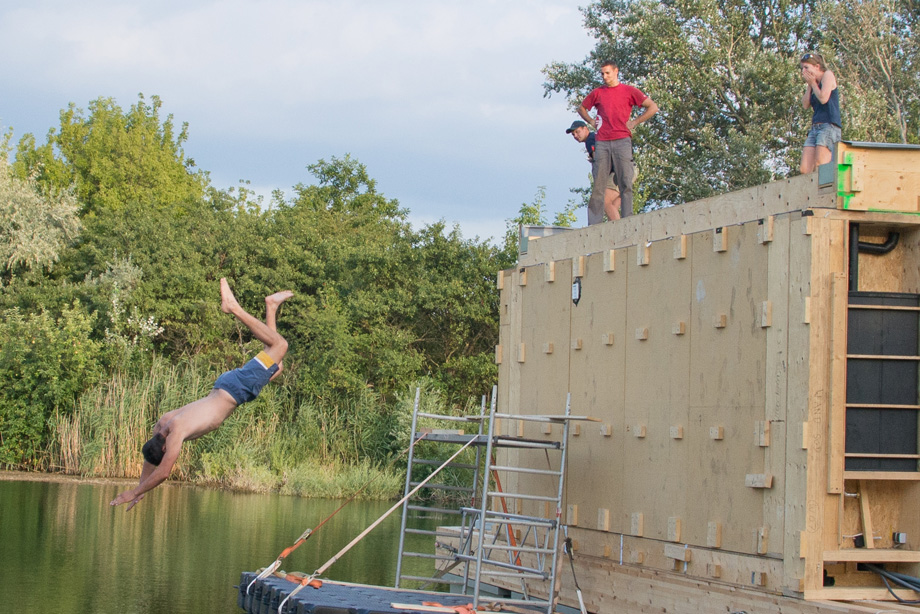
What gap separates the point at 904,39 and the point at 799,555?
24.3 metres

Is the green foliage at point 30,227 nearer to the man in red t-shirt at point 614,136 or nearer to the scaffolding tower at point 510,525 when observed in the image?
the scaffolding tower at point 510,525

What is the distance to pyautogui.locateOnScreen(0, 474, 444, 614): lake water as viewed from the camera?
12.8 meters

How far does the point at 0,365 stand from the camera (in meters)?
28.6

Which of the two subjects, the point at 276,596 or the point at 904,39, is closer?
the point at 276,596

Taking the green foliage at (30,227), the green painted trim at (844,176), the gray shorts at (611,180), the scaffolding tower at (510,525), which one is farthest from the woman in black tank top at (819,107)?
the green foliage at (30,227)

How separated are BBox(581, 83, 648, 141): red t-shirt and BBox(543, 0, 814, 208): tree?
53.5 ft

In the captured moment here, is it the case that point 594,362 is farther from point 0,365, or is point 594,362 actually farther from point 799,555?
point 0,365

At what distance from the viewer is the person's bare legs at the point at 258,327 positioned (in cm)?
867

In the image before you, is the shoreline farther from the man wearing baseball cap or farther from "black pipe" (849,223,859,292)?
"black pipe" (849,223,859,292)

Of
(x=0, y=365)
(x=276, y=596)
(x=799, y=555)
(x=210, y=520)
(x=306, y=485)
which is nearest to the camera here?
(x=799, y=555)

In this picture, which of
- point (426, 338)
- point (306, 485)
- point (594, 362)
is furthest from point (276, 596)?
point (426, 338)

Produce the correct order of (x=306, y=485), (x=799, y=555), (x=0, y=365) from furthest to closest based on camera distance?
(x=0, y=365) → (x=306, y=485) → (x=799, y=555)

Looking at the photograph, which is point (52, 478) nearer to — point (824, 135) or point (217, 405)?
point (217, 405)

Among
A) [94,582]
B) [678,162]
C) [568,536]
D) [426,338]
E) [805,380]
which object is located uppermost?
[678,162]
